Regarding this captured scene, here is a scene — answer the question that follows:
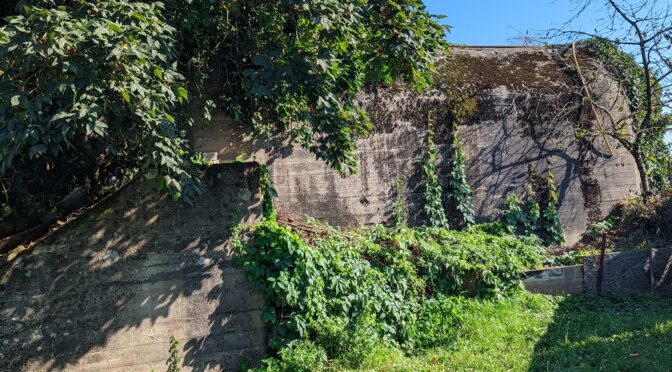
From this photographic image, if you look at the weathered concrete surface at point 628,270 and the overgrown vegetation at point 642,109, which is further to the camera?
the overgrown vegetation at point 642,109

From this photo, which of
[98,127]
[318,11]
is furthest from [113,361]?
[318,11]

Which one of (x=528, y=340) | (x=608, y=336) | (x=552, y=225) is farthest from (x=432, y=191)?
(x=608, y=336)

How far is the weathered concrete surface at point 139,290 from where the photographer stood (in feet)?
17.0

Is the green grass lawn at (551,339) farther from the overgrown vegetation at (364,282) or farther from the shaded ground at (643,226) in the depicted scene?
the shaded ground at (643,226)

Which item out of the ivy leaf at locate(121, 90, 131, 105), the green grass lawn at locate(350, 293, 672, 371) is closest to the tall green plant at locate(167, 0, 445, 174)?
the ivy leaf at locate(121, 90, 131, 105)

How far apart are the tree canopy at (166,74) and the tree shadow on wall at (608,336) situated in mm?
3040

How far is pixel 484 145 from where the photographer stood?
10.6m

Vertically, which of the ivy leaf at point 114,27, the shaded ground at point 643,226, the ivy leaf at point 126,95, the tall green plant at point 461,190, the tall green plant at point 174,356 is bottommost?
the tall green plant at point 174,356

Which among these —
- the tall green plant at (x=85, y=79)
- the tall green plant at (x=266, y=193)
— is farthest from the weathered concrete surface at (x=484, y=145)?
the tall green plant at (x=85, y=79)

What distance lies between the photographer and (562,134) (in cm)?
1117

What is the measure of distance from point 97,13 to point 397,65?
9.86ft

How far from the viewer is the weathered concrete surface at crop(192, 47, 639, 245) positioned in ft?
30.5

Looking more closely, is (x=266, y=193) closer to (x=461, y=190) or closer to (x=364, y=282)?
(x=364, y=282)

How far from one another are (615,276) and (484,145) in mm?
3291
